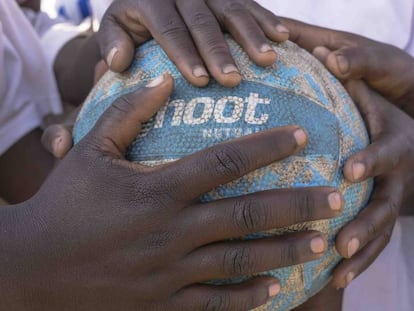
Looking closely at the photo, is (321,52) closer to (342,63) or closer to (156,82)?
(342,63)

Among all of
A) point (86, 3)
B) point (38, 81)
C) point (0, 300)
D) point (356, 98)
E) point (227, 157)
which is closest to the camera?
point (227, 157)

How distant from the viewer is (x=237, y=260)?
40.8 inches

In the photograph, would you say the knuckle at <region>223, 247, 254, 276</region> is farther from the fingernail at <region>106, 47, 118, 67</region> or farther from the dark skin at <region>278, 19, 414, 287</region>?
the fingernail at <region>106, 47, 118, 67</region>

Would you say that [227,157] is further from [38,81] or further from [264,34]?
[38,81]

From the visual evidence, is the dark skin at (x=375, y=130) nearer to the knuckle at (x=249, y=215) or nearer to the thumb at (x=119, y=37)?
the knuckle at (x=249, y=215)

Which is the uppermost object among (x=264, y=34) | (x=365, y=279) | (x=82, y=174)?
(x=264, y=34)

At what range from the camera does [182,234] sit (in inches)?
40.4

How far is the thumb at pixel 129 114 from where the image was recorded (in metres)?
1.08

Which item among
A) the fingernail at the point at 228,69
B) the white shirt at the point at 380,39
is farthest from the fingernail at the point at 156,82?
the white shirt at the point at 380,39

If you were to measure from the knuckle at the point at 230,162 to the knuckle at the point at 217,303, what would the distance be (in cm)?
20

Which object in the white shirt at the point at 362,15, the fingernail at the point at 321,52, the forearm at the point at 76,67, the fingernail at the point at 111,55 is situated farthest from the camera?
the forearm at the point at 76,67

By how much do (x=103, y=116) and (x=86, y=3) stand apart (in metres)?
1.41

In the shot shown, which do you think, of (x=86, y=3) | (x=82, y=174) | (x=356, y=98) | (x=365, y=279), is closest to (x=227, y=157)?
(x=82, y=174)

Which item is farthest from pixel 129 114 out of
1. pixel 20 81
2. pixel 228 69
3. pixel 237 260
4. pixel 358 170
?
pixel 20 81
